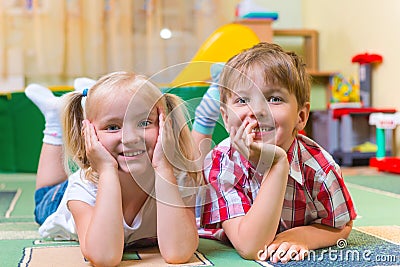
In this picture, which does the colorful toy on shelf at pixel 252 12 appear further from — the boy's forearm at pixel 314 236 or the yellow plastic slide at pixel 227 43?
the boy's forearm at pixel 314 236

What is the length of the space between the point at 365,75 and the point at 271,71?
7.02 ft

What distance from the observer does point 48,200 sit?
4.08ft

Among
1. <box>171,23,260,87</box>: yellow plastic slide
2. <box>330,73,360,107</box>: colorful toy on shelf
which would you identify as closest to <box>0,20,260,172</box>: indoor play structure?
<box>171,23,260,87</box>: yellow plastic slide

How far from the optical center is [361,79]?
292 cm

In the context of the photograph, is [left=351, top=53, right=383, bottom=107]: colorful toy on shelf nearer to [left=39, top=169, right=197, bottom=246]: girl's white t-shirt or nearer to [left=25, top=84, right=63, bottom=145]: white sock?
[left=25, top=84, right=63, bottom=145]: white sock

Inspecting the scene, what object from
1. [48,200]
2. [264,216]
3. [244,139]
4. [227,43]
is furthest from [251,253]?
[227,43]

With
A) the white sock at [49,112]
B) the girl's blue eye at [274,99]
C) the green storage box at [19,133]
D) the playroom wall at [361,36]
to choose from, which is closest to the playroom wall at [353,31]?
the playroom wall at [361,36]

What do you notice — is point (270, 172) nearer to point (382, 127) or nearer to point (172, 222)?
point (172, 222)

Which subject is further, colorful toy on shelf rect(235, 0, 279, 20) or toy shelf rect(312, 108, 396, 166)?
colorful toy on shelf rect(235, 0, 279, 20)

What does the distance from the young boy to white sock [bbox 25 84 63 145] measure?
20.3 inches

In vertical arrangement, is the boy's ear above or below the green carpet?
above

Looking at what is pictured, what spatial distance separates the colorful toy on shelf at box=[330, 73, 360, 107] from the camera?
2.87m

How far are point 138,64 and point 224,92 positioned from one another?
216cm

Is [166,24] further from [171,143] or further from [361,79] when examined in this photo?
[171,143]
